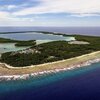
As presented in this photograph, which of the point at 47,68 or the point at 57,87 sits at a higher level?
the point at 47,68

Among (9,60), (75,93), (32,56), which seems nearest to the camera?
(75,93)

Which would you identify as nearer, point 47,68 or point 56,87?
point 56,87

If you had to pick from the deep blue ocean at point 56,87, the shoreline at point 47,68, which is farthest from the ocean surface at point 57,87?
the shoreline at point 47,68

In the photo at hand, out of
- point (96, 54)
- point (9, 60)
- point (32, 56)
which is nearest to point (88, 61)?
point (96, 54)

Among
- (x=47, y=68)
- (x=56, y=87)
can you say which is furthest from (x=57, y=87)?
(x=47, y=68)

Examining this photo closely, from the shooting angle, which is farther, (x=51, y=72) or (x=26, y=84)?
(x=51, y=72)

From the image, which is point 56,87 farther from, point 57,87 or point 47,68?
point 47,68

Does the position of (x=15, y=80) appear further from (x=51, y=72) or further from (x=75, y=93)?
(x=75, y=93)
